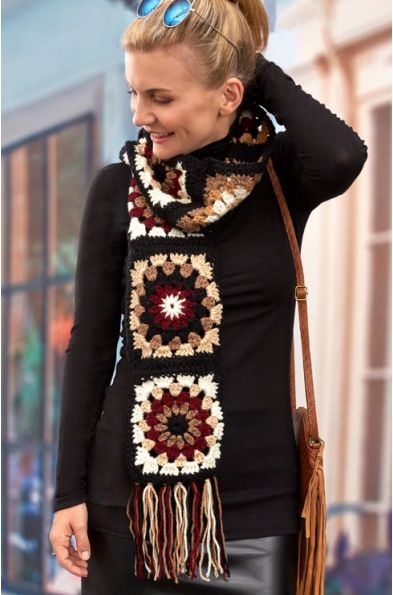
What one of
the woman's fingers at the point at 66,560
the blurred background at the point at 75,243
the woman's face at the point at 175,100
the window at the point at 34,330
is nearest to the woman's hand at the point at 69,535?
the woman's fingers at the point at 66,560

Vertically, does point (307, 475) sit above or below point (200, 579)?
above

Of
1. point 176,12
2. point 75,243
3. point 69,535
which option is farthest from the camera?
point 75,243

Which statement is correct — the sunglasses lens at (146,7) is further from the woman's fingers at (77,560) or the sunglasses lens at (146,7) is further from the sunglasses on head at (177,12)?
the woman's fingers at (77,560)

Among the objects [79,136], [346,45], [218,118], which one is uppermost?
[346,45]

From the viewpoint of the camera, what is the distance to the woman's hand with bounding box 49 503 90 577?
58.5 inches

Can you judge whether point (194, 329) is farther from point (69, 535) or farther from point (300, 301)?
point (69, 535)

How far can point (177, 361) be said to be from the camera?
4.77ft

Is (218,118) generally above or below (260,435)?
above

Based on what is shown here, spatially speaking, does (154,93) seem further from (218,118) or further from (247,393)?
(247,393)

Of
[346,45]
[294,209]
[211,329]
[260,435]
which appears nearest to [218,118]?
[294,209]

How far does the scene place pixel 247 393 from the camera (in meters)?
1.44

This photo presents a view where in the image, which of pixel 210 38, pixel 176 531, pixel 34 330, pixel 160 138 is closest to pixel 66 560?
pixel 176 531

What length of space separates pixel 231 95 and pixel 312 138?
14cm

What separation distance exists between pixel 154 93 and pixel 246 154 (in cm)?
18
